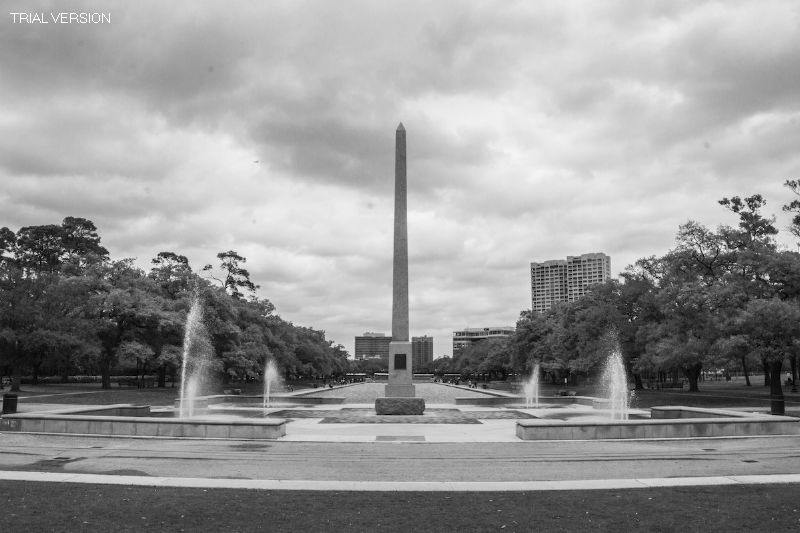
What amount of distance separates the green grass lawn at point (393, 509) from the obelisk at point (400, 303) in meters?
19.0

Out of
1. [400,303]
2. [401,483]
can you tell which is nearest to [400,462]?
[401,483]

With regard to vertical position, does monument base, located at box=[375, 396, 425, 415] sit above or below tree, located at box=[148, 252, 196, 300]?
below

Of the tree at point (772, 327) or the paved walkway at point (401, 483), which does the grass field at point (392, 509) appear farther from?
the tree at point (772, 327)

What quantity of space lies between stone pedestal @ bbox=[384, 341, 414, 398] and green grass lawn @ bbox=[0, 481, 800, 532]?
747 inches

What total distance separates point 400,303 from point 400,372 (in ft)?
10.4

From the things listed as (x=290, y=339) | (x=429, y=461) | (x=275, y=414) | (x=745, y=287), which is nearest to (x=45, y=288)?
(x=275, y=414)

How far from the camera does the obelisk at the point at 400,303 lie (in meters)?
30.4

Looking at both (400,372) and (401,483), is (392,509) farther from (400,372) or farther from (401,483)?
(400,372)

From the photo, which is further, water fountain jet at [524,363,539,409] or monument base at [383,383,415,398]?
water fountain jet at [524,363,539,409]

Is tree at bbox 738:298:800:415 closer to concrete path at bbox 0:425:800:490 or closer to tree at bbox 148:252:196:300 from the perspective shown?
concrete path at bbox 0:425:800:490

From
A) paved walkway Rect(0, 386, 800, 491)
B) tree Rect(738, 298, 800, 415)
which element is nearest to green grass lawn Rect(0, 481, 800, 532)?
paved walkway Rect(0, 386, 800, 491)

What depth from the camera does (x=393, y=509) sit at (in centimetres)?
1010

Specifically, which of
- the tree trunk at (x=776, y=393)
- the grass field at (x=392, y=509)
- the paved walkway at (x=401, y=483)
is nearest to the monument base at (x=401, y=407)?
the tree trunk at (x=776, y=393)

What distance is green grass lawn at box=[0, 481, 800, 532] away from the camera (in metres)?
8.97
